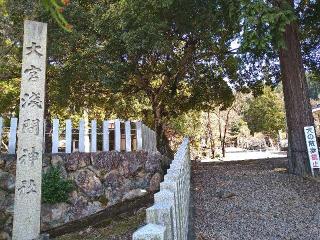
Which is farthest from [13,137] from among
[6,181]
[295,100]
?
[295,100]

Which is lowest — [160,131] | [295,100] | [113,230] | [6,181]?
[113,230]

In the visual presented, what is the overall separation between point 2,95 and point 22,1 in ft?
15.3

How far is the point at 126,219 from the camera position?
7652mm

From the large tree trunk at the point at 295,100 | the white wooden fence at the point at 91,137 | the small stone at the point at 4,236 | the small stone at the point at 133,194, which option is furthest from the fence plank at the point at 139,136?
the large tree trunk at the point at 295,100

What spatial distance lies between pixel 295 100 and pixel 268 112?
2262cm

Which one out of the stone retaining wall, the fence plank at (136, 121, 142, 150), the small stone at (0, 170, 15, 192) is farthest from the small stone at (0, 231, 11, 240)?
the fence plank at (136, 121, 142, 150)

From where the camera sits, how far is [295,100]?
8.94 metres

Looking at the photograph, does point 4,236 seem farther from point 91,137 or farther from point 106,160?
point 91,137

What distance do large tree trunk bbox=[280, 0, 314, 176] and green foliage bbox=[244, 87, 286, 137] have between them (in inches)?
826

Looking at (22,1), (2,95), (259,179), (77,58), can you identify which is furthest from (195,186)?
(2,95)

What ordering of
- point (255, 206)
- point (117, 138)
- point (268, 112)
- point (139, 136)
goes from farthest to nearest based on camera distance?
point (268, 112) → point (139, 136) → point (117, 138) → point (255, 206)

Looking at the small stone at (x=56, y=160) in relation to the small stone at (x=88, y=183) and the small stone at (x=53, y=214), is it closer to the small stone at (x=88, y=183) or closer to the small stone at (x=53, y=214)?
the small stone at (x=88, y=183)

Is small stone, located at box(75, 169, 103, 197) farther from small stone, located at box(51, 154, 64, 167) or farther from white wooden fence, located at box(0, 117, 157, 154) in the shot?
white wooden fence, located at box(0, 117, 157, 154)

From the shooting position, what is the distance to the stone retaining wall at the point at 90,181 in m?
7.81
